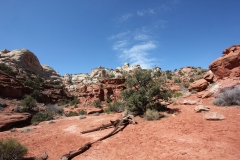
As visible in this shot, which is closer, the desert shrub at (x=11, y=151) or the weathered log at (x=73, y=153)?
the desert shrub at (x=11, y=151)

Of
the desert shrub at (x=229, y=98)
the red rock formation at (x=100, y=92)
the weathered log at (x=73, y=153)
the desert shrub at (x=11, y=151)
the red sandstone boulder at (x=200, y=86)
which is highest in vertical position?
the red rock formation at (x=100, y=92)

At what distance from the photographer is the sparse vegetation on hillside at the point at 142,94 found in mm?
11156

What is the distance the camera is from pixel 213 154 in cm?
479

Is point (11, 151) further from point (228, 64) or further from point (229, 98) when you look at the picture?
point (228, 64)

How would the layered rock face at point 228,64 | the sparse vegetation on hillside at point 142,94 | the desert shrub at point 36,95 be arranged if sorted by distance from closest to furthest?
the sparse vegetation on hillside at point 142,94 → the layered rock face at point 228,64 → the desert shrub at point 36,95

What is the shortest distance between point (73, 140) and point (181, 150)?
501 centimetres

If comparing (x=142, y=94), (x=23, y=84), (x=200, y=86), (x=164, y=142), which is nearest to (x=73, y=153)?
(x=164, y=142)

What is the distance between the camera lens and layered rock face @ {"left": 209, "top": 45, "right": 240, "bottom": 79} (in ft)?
43.1

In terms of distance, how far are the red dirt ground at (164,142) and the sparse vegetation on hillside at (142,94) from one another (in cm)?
201

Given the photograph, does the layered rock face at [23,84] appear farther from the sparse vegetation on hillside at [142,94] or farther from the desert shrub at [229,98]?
the desert shrub at [229,98]

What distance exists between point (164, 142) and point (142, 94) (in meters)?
5.56

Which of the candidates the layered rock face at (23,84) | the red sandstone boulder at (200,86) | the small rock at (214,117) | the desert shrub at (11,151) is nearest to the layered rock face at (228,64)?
the red sandstone boulder at (200,86)

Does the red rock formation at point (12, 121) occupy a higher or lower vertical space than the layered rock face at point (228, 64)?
lower

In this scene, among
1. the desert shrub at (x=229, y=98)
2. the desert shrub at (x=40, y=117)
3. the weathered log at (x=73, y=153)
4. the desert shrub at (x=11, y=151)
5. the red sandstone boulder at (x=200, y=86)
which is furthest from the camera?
the desert shrub at (x=40, y=117)
